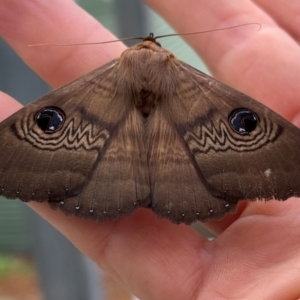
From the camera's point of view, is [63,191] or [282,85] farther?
[282,85]

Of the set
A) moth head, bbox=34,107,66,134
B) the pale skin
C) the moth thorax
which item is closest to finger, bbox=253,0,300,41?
the pale skin

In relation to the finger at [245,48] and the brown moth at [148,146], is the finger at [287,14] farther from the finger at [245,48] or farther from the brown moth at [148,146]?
the brown moth at [148,146]

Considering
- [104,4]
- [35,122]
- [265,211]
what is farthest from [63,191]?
[104,4]

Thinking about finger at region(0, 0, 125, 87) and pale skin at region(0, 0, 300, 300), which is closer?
pale skin at region(0, 0, 300, 300)

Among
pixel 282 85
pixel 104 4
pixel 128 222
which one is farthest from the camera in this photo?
pixel 104 4

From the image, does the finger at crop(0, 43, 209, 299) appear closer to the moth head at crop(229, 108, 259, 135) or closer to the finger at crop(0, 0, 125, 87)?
the moth head at crop(229, 108, 259, 135)

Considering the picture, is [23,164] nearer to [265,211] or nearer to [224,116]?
[224,116]
